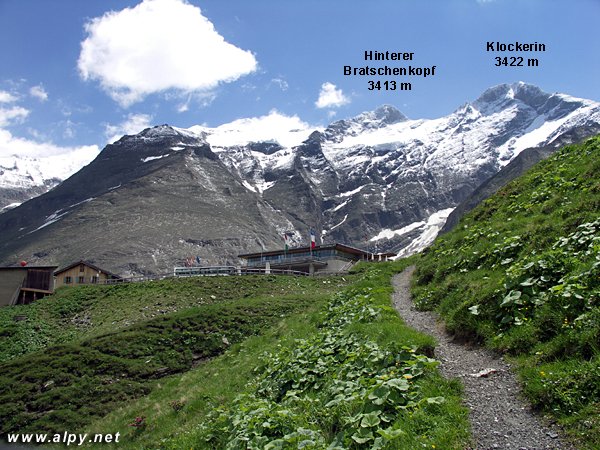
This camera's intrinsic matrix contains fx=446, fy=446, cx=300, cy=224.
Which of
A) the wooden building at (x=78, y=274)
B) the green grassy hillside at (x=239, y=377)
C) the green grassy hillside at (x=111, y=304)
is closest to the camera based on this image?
the green grassy hillside at (x=239, y=377)

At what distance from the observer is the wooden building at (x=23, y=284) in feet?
203

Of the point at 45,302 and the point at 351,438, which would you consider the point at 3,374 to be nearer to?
the point at 45,302

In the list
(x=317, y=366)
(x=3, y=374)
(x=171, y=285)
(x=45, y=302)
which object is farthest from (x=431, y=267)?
(x=45, y=302)

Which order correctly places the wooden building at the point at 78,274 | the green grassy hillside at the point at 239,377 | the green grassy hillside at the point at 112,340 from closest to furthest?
the green grassy hillside at the point at 239,377, the green grassy hillside at the point at 112,340, the wooden building at the point at 78,274

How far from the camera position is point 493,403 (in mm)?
8453

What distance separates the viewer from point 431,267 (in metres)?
23.8

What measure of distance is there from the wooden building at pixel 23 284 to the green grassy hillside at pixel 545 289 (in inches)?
2393

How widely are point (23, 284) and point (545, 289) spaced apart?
227 ft

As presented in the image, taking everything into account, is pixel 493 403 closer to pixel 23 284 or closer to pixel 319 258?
pixel 23 284

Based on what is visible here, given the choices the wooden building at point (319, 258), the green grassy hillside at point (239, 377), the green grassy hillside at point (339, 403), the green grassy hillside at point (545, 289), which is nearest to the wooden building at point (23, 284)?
the green grassy hillside at point (239, 377)

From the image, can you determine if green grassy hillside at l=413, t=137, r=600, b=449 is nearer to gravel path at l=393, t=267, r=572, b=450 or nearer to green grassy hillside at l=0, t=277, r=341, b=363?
gravel path at l=393, t=267, r=572, b=450

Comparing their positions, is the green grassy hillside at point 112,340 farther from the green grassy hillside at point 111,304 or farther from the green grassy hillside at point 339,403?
the green grassy hillside at point 339,403

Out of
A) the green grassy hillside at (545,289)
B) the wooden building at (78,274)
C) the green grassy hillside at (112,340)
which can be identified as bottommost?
the green grassy hillside at (112,340)

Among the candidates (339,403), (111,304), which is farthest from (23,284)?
(339,403)
